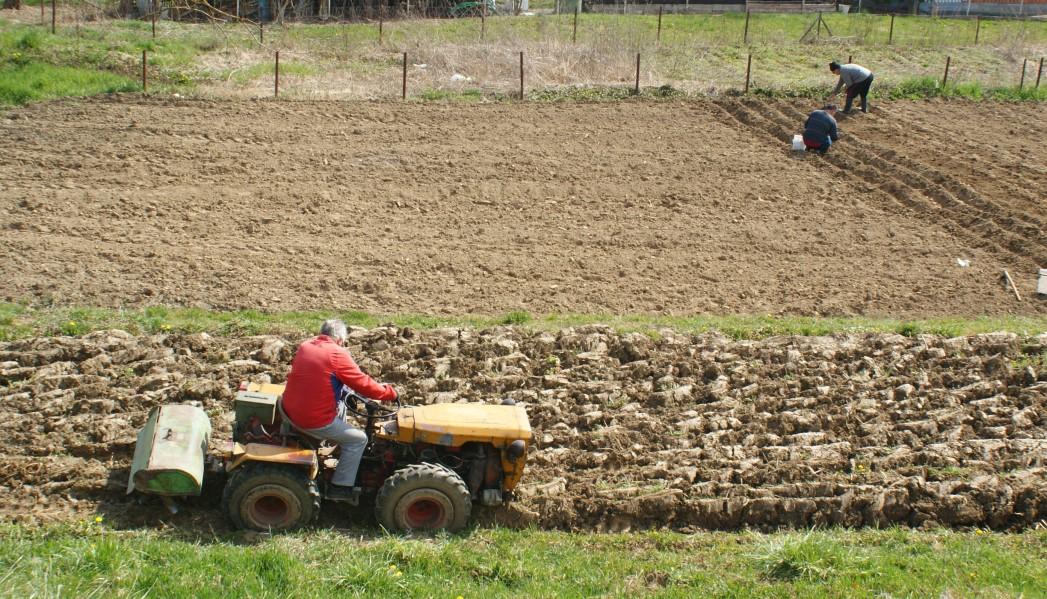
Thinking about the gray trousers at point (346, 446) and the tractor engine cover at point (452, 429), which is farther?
the tractor engine cover at point (452, 429)

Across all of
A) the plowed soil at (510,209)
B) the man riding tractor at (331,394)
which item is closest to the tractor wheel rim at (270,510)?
the man riding tractor at (331,394)

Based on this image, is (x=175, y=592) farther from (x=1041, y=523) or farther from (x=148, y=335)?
(x=1041, y=523)

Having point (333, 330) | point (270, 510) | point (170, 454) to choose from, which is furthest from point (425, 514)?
point (170, 454)

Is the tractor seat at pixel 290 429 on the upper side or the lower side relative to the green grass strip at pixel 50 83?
lower

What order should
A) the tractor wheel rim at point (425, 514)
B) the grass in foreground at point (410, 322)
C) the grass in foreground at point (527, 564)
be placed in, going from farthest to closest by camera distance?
the grass in foreground at point (410, 322)
the tractor wheel rim at point (425, 514)
the grass in foreground at point (527, 564)

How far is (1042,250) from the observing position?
16016mm

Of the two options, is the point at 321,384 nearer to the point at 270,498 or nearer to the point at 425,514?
the point at 270,498

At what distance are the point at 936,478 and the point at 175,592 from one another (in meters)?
6.42

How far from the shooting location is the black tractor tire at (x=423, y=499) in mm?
7914

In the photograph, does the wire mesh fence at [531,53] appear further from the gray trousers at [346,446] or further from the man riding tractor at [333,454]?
the gray trousers at [346,446]

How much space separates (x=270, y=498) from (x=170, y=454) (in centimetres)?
82

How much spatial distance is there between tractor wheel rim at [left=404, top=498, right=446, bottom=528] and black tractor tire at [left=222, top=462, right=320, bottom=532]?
719 mm

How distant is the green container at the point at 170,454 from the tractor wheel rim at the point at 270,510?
1.50 ft

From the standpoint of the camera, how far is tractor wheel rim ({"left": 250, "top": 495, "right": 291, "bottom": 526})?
793 centimetres
